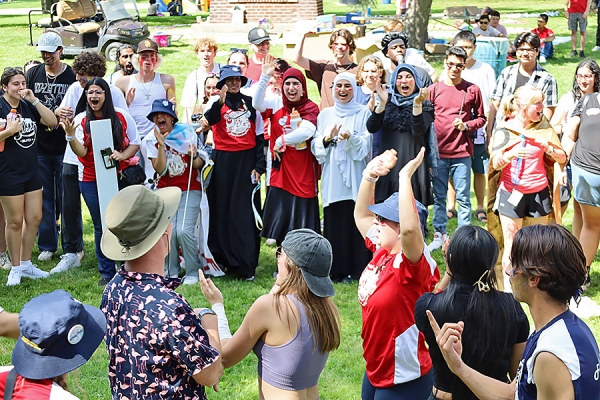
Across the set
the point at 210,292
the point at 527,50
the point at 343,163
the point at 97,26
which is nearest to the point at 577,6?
the point at 527,50

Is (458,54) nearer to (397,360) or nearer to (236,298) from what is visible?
(236,298)

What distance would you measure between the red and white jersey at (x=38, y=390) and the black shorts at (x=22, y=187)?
465cm

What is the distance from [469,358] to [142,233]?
4.87ft

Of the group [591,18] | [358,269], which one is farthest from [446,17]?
[358,269]

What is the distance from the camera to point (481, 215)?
874cm

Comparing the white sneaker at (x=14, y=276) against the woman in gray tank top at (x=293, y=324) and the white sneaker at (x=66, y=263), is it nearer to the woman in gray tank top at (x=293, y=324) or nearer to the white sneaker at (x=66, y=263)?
the white sneaker at (x=66, y=263)

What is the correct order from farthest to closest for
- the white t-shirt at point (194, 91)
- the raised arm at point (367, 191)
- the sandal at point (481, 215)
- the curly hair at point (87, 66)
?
1. the sandal at point (481, 215)
2. the white t-shirt at point (194, 91)
3. the curly hair at point (87, 66)
4. the raised arm at point (367, 191)

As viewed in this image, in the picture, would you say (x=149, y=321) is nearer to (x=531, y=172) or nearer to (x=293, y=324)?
(x=293, y=324)

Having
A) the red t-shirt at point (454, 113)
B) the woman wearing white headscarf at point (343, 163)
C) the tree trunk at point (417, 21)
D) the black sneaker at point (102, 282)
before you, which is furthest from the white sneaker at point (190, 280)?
the tree trunk at point (417, 21)

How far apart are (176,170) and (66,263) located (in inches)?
67.1

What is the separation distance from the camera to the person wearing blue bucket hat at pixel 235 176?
6.99 meters

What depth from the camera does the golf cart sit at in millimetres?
17156

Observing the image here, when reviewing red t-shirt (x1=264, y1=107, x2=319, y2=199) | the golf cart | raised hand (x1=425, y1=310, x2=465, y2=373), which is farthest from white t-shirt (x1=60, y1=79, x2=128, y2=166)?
the golf cart

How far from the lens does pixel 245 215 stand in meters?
7.28
